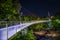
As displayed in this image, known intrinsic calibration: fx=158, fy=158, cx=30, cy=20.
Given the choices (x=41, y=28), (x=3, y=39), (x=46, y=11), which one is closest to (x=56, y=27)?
(x=41, y=28)

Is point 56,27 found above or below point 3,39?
below

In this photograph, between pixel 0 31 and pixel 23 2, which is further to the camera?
pixel 23 2

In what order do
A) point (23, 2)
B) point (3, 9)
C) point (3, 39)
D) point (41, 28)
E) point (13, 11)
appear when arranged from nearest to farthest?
point (3, 39)
point (3, 9)
point (13, 11)
point (23, 2)
point (41, 28)

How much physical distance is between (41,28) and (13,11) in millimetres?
2710

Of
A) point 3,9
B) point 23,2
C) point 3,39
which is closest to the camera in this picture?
point 3,39

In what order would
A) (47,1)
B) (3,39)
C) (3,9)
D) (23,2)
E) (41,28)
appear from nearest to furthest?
(3,39)
(3,9)
(23,2)
(47,1)
(41,28)

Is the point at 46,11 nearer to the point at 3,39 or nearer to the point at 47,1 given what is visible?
the point at 47,1

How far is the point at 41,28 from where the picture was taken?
7.08m

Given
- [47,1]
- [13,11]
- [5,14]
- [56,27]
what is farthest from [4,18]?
[56,27]

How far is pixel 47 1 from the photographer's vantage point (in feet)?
21.8

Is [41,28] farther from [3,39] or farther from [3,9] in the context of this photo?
[3,39]

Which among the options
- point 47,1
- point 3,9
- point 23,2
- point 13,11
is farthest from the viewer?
point 47,1

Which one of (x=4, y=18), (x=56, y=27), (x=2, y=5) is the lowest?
(x=56, y=27)

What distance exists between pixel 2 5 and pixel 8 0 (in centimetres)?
30
